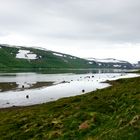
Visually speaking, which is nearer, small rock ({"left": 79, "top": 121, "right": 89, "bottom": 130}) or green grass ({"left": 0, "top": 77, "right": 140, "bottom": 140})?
green grass ({"left": 0, "top": 77, "right": 140, "bottom": 140})

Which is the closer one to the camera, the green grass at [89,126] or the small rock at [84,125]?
the green grass at [89,126]

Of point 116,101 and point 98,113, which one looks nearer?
point 98,113

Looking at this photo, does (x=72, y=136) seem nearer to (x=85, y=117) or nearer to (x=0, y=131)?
(x=85, y=117)

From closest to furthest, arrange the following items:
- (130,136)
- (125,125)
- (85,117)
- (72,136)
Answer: (130,136), (125,125), (72,136), (85,117)

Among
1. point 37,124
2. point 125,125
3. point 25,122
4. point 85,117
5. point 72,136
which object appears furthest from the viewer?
point 25,122

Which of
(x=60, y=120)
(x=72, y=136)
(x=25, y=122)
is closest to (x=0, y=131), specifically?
(x=25, y=122)

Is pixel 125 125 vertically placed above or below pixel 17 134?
above

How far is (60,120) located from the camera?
3541 centimetres

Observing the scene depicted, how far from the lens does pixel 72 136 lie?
28.2 metres

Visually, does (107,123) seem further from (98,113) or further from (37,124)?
(37,124)

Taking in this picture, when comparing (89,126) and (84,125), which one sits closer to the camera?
(89,126)

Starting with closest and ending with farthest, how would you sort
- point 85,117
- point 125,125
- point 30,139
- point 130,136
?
1. point 130,136
2. point 125,125
3. point 30,139
4. point 85,117

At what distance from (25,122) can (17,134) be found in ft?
18.1

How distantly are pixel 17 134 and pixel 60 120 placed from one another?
4.50 metres
